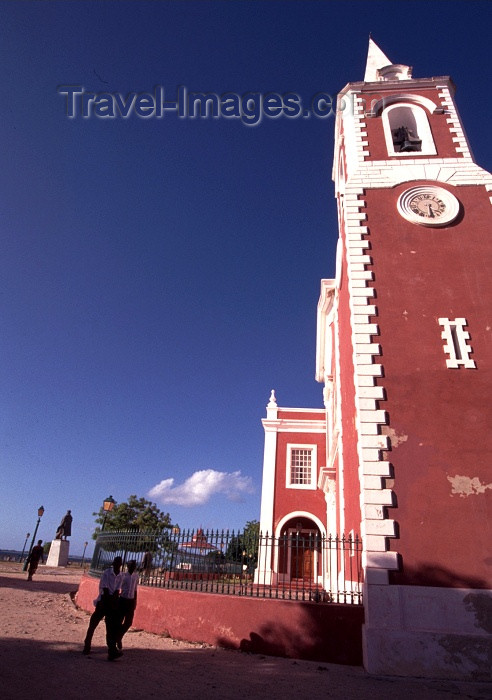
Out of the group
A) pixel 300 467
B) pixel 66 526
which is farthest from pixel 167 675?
pixel 66 526

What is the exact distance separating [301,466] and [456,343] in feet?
46.5

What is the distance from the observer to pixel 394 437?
8.63m

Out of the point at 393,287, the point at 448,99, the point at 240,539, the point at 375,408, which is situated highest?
the point at 448,99

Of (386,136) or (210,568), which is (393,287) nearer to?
(386,136)

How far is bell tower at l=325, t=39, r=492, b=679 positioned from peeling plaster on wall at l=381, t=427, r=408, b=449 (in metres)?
0.03

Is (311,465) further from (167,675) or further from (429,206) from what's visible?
(167,675)

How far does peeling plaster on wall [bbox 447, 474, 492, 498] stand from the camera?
808 cm

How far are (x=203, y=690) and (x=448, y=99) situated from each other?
692 inches

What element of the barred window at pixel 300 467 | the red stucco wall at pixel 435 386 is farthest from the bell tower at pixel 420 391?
the barred window at pixel 300 467

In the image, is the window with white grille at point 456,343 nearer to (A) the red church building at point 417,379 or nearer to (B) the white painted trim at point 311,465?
(A) the red church building at point 417,379

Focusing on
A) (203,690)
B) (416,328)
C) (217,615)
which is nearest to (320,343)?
(416,328)

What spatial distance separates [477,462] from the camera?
27.3 ft

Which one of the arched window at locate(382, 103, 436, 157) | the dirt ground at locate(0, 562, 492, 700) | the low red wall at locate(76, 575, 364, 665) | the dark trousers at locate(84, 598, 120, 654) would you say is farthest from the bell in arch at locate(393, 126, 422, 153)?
the dark trousers at locate(84, 598, 120, 654)

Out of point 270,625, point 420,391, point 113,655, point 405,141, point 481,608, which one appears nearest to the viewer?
point 113,655
